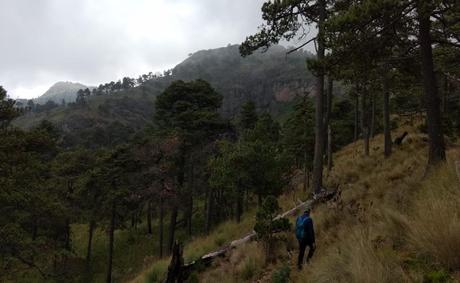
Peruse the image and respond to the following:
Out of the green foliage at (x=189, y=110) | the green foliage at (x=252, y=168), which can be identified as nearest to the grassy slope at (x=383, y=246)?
the green foliage at (x=252, y=168)

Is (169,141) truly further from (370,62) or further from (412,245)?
(412,245)

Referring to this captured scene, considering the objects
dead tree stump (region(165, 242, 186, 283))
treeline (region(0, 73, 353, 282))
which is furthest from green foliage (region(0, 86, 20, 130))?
dead tree stump (region(165, 242, 186, 283))

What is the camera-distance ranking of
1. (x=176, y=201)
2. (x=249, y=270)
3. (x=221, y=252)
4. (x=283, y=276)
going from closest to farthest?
(x=283, y=276) < (x=249, y=270) < (x=221, y=252) < (x=176, y=201)

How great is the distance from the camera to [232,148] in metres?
23.9

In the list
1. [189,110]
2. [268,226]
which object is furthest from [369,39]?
[189,110]

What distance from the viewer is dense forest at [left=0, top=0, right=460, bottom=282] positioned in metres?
12.9

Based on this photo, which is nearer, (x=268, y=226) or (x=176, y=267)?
(x=268, y=226)

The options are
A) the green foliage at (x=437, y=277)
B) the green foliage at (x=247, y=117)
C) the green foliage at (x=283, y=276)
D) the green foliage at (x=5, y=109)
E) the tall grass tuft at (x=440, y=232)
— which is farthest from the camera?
the green foliage at (x=247, y=117)

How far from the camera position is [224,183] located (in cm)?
2397

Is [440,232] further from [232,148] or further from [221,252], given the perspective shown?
[232,148]

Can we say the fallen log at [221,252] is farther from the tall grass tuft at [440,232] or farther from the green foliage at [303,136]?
the green foliage at [303,136]

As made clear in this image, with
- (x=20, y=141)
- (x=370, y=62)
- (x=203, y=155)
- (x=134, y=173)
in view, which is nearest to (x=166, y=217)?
(x=134, y=173)

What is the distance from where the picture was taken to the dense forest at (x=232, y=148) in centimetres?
1285

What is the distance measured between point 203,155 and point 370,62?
59.7ft
